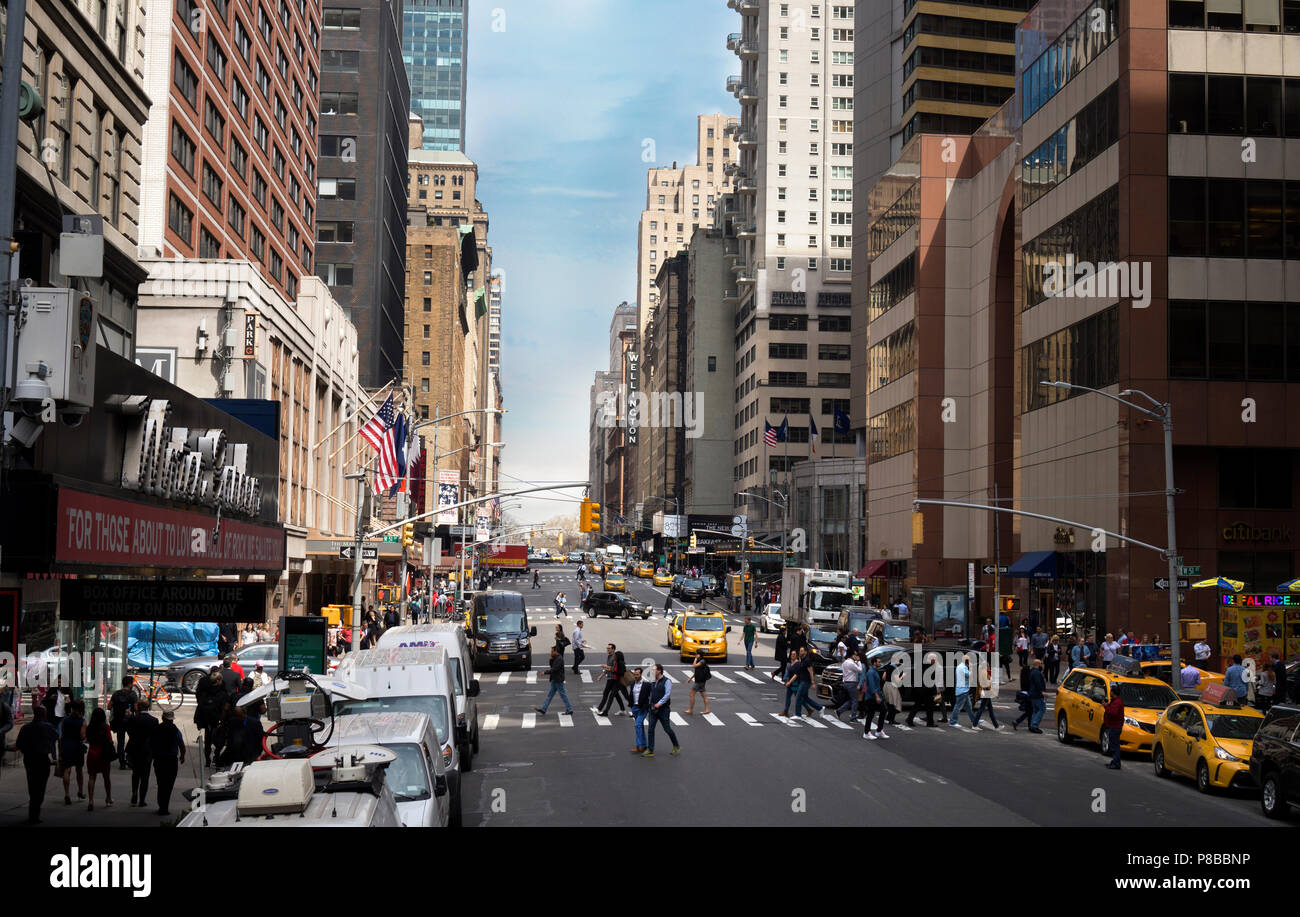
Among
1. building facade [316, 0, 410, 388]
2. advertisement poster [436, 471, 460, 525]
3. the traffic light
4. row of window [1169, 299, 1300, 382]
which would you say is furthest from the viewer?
building facade [316, 0, 410, 388]

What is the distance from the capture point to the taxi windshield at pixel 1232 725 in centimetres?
2055

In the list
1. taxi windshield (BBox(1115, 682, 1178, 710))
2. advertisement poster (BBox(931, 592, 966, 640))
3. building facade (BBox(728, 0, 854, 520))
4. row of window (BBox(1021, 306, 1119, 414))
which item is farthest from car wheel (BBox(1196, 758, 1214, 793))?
building facade (BBox(728, 0, 854, 520))

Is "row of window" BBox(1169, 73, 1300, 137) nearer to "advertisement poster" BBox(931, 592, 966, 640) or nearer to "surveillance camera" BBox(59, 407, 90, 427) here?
"advertisement poster" BBox(931, 592, 966, 640)

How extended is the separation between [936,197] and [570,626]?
29190mm

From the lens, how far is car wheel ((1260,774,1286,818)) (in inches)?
670

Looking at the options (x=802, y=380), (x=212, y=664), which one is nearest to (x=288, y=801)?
(x=212, y=664)

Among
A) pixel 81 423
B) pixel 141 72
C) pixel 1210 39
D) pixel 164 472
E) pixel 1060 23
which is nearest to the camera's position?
pixel 81 423

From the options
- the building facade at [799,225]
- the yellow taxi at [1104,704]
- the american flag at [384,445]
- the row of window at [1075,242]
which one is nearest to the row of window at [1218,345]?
the row of window at [1075,242]

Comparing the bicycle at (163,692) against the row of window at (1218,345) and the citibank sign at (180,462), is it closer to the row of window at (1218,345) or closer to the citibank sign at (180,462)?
the citibank sign at (180,462)

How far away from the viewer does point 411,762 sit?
42.0 feet

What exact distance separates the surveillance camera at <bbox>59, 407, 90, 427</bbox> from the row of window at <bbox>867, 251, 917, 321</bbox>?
55463 millimetres
